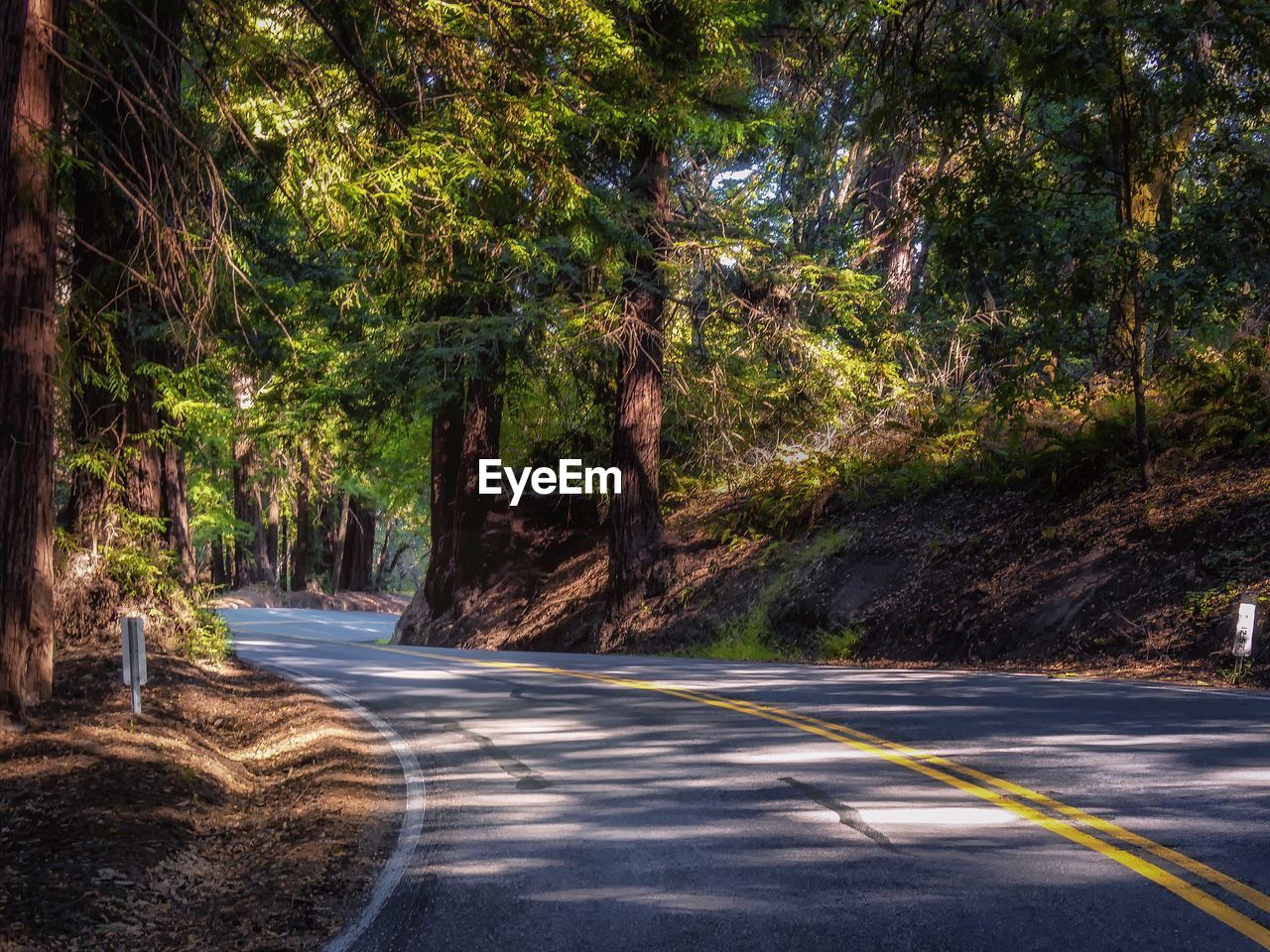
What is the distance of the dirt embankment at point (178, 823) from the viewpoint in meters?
6.11

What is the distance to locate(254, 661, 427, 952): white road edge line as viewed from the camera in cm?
573

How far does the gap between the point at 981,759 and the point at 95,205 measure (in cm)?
1097

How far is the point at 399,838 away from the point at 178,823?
5.56 ft

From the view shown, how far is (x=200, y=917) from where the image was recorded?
642cm

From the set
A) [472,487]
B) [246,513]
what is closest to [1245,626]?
[472,487]

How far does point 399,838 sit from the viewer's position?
7.43 m

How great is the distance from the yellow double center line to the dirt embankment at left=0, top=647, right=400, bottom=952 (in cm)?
354

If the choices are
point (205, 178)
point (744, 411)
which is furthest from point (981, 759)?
point (744, 411)

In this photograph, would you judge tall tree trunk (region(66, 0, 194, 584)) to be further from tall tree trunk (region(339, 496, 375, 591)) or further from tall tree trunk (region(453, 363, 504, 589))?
tall tree trunk (region(339, 496, 375, 591))

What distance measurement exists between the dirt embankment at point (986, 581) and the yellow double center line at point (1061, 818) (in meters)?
5.28

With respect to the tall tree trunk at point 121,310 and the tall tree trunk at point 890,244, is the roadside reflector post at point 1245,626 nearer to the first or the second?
the tall tree trunk at point 121,310

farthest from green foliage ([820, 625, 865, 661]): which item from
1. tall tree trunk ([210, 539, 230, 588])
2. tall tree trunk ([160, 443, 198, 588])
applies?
tall tree trunk ([210, 539, 230, 588])

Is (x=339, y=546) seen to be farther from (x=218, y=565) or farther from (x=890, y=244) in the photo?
(x=890, y=244)

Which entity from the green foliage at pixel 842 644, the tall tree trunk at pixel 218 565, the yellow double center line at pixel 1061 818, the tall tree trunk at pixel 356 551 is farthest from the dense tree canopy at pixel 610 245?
the tall tree trunk at pixel 218 565
